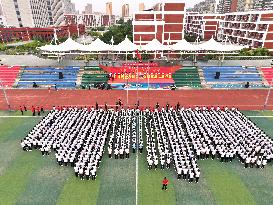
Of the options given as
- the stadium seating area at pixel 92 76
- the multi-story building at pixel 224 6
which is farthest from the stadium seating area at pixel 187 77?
the multi-story building at pixel 224 6

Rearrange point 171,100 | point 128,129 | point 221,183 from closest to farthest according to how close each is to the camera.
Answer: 1. point 221,183
2. point 128,129
3. point 171,100

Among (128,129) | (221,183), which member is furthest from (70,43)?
(221,183)

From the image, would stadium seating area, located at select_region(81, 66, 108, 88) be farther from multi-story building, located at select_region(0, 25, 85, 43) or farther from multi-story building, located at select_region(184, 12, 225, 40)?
multi-story building, located at select_region(184, 12, 225, 40)

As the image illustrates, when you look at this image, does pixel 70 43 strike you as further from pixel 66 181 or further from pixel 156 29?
pixel 66 181

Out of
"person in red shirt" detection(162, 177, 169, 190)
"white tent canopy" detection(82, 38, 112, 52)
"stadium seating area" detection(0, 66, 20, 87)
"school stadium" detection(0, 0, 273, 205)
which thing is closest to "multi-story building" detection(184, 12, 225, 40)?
"school stadium" detection(0, 0, 273, 205)

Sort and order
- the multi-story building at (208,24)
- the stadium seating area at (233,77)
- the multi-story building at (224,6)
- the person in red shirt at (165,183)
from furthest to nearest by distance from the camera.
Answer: the multi-story building at (224,6), the multi-story building at (208,24), the stadium seating area at (233,77), the person in red shirt at (165,183)

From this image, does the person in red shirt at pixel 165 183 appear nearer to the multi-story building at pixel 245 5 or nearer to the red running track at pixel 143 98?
the red running track at pixel 143 98

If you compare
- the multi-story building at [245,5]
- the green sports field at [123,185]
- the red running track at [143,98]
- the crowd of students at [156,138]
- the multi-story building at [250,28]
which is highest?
the multi-story building at [245,5]
